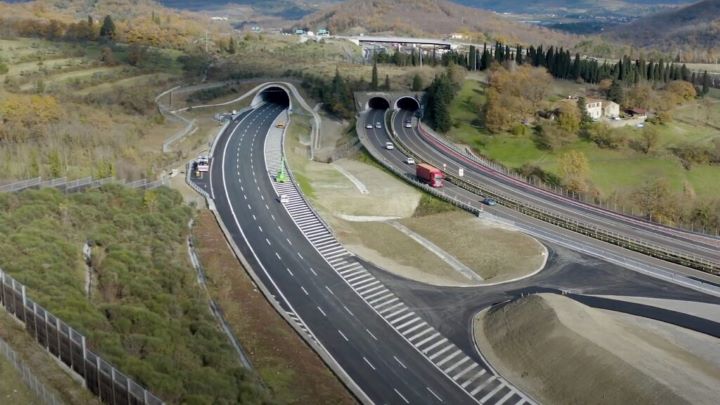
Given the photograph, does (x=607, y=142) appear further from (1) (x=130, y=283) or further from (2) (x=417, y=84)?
(1) (x=130, y=283)

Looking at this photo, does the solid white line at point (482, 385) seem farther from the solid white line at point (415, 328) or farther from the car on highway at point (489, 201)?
the car on highway at point (489, 201)

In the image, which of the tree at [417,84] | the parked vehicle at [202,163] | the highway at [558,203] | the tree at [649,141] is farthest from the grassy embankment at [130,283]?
the tree at [417,84]

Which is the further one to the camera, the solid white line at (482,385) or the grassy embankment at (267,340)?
the solid white line at (482,385)

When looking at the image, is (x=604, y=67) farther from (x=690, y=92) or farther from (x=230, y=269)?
(x=230, y=269)

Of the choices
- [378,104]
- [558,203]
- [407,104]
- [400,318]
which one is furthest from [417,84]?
[400,318]

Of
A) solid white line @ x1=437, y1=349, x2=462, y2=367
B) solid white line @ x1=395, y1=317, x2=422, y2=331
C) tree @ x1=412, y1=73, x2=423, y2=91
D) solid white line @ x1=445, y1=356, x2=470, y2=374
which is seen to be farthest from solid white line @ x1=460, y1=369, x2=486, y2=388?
tree @ x1=412, y1=73, x2=423, y2=91

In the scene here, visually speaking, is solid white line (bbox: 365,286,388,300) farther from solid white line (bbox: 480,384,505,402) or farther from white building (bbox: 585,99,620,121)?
white building (bbox: 585,99,620,121)
